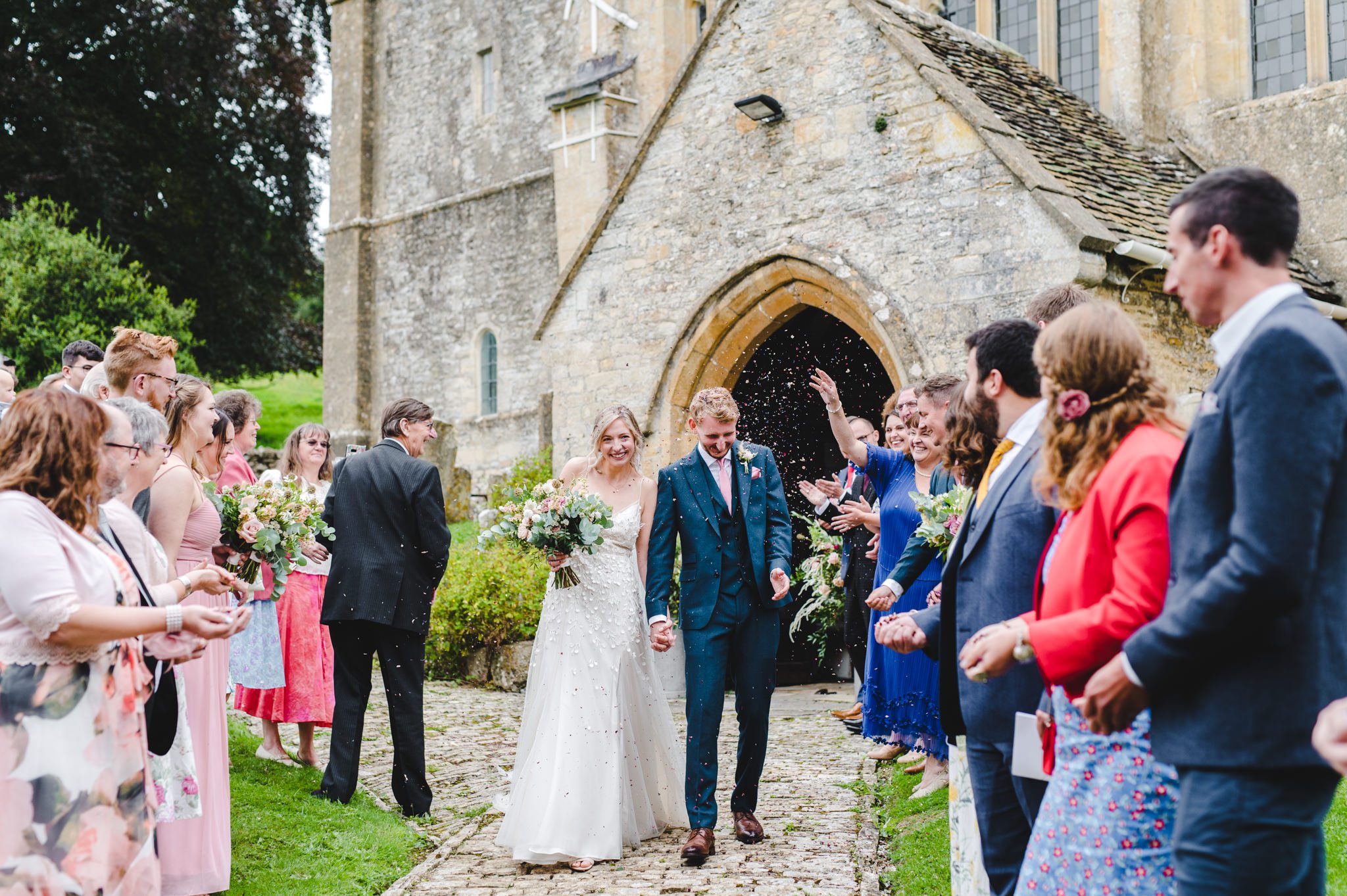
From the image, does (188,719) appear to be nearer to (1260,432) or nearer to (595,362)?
(1260,432)

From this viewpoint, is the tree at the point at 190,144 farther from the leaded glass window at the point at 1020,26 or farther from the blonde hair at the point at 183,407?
the blonde hair at the point at 183,407

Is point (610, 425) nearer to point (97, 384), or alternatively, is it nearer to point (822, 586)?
point (97, 384)

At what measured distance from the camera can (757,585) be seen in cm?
618

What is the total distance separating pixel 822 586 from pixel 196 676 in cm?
563

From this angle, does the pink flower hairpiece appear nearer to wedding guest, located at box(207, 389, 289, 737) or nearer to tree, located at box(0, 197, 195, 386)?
wedding guest, located at box(207, 389, 289, 737)

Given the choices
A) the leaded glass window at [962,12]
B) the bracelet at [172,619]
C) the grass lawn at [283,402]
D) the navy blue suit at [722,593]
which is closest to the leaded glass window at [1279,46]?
the leaded glass window at [962,12]

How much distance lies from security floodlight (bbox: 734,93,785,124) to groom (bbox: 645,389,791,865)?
557 centimetres

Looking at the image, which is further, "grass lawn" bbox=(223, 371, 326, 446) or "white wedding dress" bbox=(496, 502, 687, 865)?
"grass lawn" bbox=(223, 371, 326, 446)

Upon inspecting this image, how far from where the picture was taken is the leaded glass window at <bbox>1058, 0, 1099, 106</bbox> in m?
13.5

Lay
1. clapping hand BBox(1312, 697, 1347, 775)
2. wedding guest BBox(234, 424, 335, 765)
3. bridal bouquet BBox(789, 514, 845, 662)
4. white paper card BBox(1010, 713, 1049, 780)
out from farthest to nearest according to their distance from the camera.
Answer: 1. bridal bouquet BBox(789, 514, 845, 662)
2. wedding guest BBox(234, 424, 335, 765)
3. white paper card BBox(1010, 713, 1049, 780)
4. clapping hand BBox(1312, 697, 1347, 775)

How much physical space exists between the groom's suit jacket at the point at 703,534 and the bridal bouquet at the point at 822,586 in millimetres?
Result: 2822

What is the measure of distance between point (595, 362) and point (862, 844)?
7.52 metres

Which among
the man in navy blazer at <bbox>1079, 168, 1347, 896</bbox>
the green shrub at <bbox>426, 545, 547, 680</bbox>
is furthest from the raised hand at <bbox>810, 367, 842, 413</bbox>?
the green shrub at <bbox>426, 545, 547, 680</bbox>

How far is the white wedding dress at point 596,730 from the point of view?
5871mm
